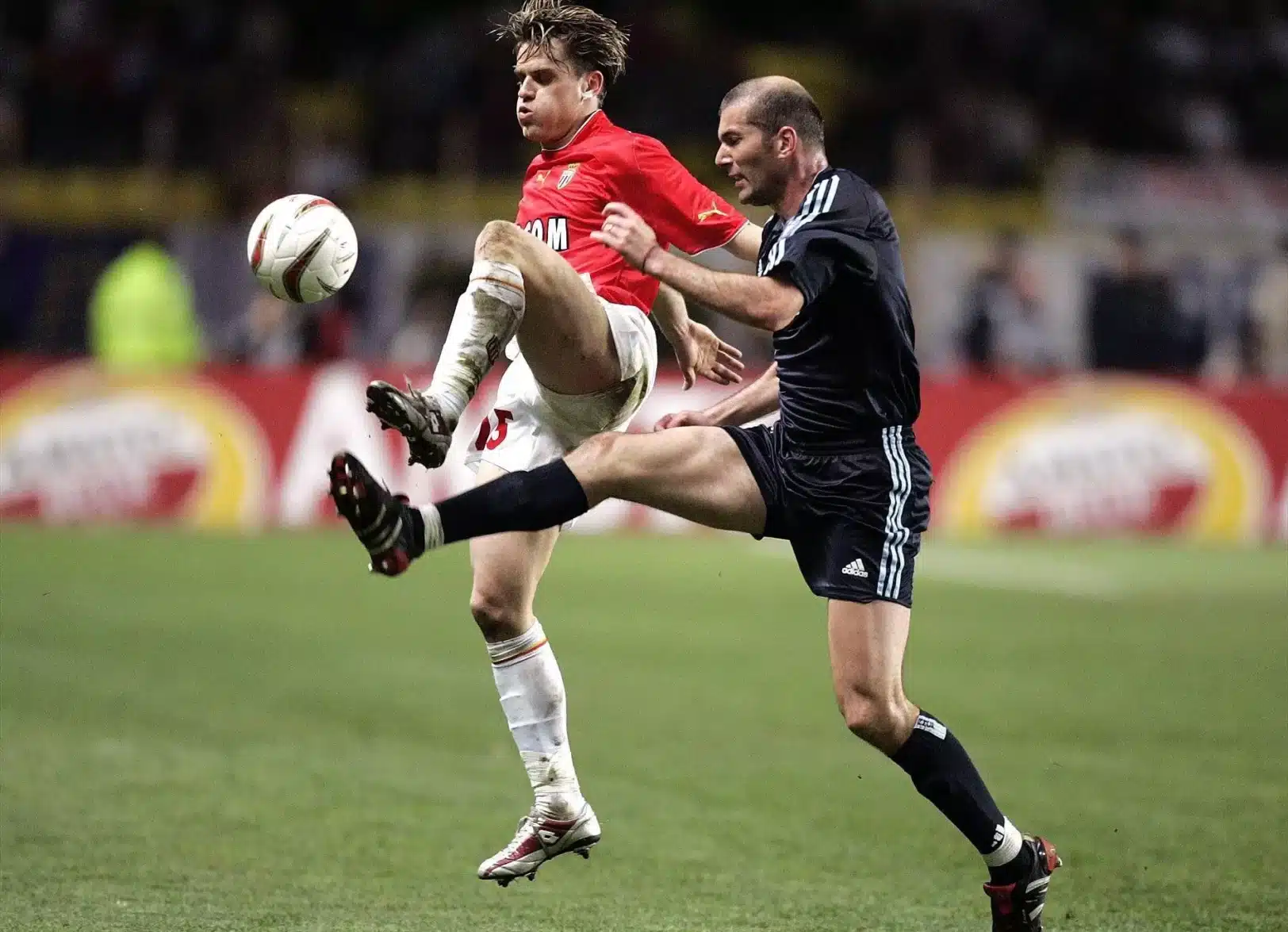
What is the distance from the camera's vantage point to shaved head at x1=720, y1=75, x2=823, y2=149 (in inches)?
205

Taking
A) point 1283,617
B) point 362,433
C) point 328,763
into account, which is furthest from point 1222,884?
point 362,433

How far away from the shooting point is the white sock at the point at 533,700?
581 cm

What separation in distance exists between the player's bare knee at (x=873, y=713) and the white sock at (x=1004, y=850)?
1.41ft

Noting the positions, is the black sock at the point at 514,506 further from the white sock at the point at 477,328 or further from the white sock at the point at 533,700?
the white sock at the point at 533,700

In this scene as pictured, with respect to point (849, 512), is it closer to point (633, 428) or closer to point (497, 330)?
point (497, 330)

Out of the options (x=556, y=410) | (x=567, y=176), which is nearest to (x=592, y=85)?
(x=567, y=176)

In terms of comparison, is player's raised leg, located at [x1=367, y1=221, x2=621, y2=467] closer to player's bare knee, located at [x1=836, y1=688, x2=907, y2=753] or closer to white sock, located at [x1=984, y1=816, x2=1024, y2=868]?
player's bare knee, located at [x1=836, y1=688, x2=907, y2=753]

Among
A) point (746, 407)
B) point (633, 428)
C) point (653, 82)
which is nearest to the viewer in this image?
point (746, 407)

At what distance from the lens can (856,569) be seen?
5.17 meters

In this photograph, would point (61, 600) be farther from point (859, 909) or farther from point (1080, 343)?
point (1080, 343)

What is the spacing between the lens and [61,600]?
11.4 metres

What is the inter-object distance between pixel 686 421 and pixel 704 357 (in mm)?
574

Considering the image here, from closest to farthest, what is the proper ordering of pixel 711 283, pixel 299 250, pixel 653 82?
pixel 711 283 → pixel 299 250 → pixel 653 82

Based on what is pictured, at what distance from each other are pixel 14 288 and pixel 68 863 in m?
12.0
